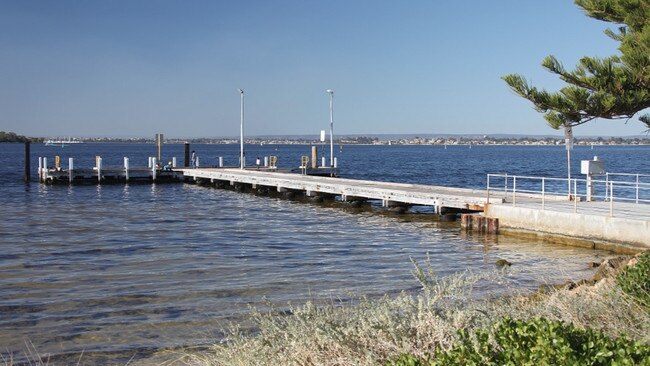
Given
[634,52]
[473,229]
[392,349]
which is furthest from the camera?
[473,229]

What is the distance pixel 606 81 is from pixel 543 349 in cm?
664

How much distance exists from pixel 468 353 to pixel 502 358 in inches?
9.0

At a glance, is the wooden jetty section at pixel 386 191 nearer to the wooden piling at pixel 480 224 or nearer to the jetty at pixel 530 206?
the jetty at pixel 530 206

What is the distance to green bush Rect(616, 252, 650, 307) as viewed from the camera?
805 centimetres

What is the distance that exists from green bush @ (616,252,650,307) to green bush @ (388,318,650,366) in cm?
378

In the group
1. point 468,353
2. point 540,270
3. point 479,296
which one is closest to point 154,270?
point 479,296

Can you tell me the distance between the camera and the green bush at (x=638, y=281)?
8048 mm

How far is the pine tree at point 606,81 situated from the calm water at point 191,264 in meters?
3.67

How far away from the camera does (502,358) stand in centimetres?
459

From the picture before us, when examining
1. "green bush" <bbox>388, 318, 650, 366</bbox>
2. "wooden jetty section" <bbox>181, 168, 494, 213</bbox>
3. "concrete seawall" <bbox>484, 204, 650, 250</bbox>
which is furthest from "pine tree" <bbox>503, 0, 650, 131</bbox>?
"wooden jetty section" <bbox>181, 168, 494, 213</bbox>

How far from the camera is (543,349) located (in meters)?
4.37

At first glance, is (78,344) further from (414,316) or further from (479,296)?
(479,296)

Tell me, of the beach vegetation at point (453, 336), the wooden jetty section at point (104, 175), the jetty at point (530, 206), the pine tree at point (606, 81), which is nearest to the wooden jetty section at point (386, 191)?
the jetty at point (530, 206)

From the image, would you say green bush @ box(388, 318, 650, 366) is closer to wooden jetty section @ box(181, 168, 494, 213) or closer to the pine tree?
the pine tree
